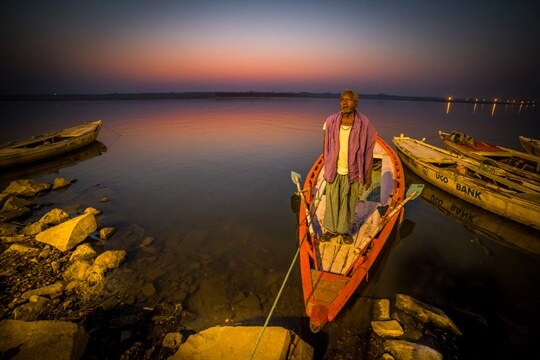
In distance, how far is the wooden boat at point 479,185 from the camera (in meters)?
7.91

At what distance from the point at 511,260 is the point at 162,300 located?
9176 millimetres

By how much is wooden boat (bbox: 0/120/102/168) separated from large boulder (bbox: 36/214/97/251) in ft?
37.2

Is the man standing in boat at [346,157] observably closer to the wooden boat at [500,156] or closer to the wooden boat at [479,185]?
the wooden boat at [479,185]

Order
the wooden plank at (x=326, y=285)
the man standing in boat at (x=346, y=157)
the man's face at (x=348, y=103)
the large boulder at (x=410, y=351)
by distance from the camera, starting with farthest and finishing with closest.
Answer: the man standing in boat at (x=346, y=157)
the wooden plank at (x=326, y=285)
the man's face at (x=348, y=103)
the large boulder at (x=410, y=351)

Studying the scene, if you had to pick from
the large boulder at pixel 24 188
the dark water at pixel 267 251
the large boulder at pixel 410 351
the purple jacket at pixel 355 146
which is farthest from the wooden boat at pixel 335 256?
the large boulder at pixel 24 188

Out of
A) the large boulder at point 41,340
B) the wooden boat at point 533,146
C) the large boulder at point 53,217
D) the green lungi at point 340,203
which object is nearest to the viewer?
the large boulder at point 41,340

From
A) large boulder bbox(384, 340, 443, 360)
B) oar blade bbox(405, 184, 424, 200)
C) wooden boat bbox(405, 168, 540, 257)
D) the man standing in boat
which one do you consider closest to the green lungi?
the man standing in boat

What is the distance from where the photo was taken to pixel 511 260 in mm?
6785

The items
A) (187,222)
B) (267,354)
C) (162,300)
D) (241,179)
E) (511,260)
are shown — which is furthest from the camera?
(241,179)

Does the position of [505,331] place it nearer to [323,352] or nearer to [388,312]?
[388,312]

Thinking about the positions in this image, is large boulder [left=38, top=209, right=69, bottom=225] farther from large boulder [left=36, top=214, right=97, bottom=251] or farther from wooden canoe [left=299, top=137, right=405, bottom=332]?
wooden canoe [left=299, top=137, right=405, bottom=332]

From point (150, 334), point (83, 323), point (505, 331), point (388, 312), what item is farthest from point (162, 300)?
point (505, 331)

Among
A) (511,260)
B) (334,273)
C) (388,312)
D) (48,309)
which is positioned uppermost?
(334,273)

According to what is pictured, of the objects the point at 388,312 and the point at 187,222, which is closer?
the point at 388,312
